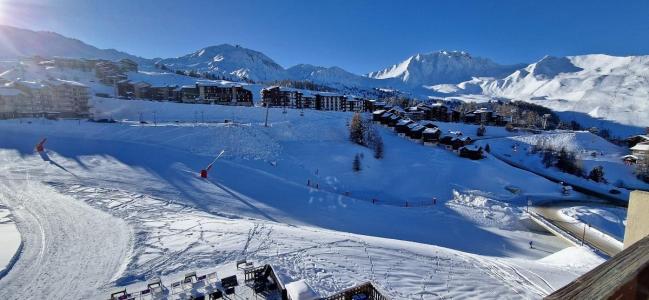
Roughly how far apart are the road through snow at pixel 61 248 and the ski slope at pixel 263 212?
0.08 m

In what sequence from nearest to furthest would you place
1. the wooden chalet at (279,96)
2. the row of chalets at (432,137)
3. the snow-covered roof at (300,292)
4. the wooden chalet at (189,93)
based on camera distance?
the snow-covered roof at (300,292) → the row of chalets at (432,137) → the wooden chalet at (279,96) → the wooden chalet at (189,93)

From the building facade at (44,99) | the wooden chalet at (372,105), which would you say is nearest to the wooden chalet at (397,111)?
the wooden chalet at (372,105)

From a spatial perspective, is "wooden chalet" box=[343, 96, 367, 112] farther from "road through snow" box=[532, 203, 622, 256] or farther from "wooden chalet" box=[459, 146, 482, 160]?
"road through snow" box=[532, 203, 622, 256]

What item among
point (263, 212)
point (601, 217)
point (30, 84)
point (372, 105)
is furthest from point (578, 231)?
point (30, 84)

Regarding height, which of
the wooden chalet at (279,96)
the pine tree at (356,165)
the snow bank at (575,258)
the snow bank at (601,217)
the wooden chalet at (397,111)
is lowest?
the snow bank at (601,217)

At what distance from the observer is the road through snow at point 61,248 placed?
41.6ft

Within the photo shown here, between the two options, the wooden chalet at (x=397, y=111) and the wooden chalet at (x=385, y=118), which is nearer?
the wooden chalet at (x=385, y=118)

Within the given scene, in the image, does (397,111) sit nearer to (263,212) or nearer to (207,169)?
(207,169)

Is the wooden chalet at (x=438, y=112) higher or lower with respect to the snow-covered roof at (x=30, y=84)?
lower

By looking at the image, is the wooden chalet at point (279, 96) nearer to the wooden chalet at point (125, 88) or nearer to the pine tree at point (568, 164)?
the wooden chalet at point (125, 88)

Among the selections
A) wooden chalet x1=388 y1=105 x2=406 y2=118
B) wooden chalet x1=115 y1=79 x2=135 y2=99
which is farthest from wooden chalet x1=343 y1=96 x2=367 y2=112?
wooden chalet x1=115 y1=79 x2=135 y2=99

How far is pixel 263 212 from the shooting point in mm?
25344

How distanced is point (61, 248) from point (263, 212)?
12.6 metres

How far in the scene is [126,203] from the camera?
22.7m
